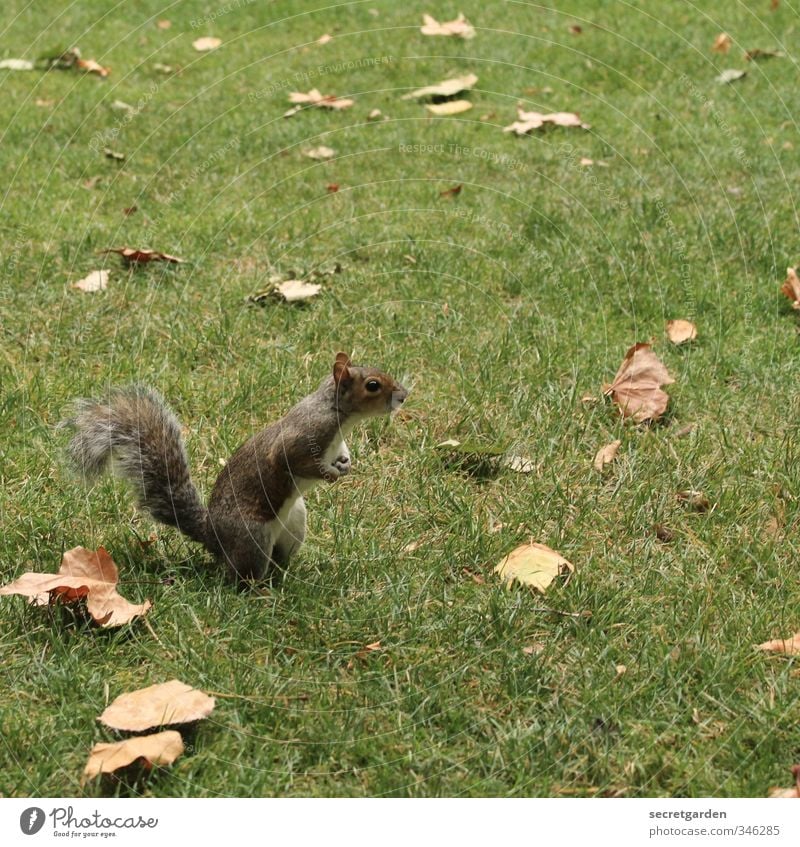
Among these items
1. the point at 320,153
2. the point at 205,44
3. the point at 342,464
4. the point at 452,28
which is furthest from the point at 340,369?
the point at 205,44

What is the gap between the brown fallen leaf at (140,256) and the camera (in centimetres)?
439

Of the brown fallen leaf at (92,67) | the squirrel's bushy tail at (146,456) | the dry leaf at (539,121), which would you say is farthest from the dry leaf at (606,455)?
the brown fallen leaf at (92,67)

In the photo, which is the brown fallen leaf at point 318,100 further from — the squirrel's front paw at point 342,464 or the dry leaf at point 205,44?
the squirrel's front paw at point 342,464

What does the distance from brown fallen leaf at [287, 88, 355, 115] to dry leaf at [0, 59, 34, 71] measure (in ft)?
5.50

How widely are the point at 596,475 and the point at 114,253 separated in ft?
7.64

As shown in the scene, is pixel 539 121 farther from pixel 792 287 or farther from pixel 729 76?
pixel 792 287

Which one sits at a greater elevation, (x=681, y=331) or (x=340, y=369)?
(x=340, y=369)

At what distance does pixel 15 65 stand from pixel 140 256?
2.85m

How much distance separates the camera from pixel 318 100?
5.91m

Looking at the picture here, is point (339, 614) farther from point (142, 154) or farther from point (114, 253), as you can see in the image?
point (142, 154)

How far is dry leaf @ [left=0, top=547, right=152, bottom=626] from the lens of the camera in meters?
2.59

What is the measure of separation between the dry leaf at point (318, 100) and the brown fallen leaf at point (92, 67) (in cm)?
114
